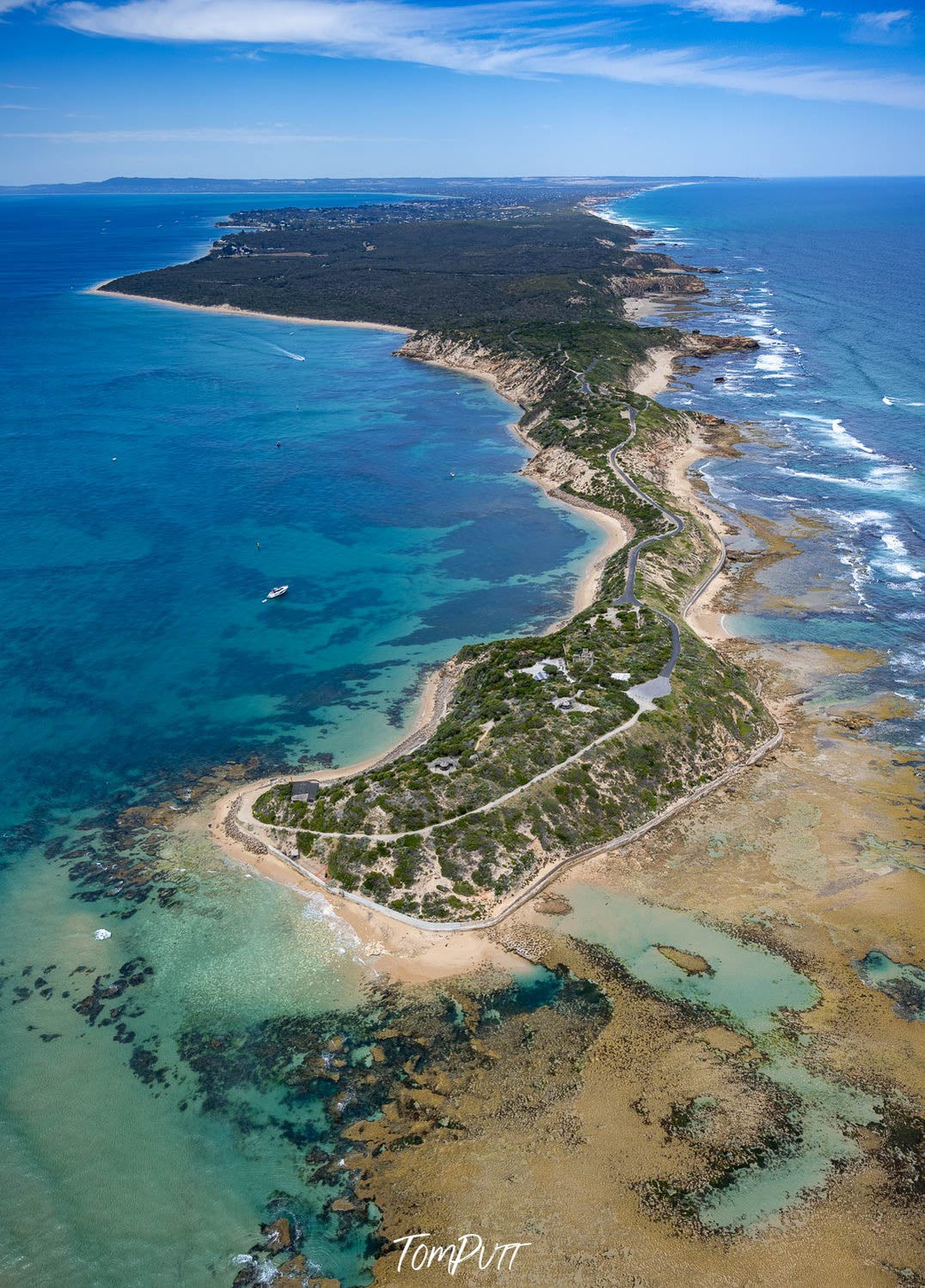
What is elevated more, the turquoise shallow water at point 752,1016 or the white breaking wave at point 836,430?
the white breaking wave at point 836,430

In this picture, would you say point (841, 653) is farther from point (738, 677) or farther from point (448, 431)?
point (448, 431)


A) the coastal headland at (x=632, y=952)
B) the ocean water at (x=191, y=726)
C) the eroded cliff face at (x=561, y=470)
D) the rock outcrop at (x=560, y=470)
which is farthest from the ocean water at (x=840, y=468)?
the ocean water at (x=191, y=726)

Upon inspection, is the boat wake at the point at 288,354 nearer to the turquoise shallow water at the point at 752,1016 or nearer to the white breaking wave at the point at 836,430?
the white breaking wave at the point at 836,430

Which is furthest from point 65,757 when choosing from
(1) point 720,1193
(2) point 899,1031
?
(2) point 899,1031

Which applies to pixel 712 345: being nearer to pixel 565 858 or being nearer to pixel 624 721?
pixel 624 721

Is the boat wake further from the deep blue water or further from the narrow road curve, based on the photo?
the narrow road curve

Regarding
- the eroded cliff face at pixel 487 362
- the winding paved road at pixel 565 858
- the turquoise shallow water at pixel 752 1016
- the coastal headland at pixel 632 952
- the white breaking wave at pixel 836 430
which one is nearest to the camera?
the coastal headland at pixel 632 952
